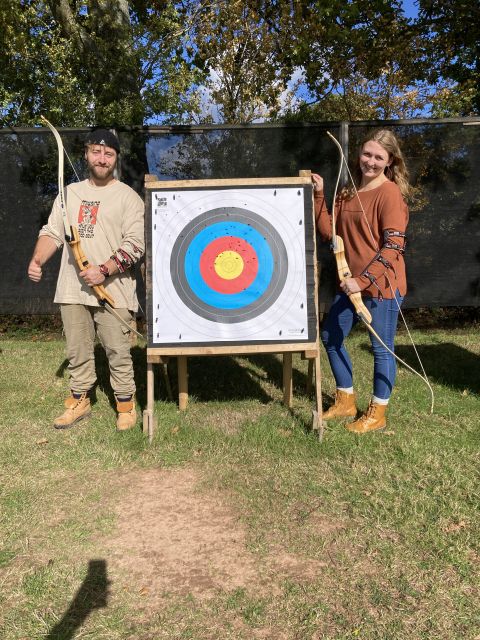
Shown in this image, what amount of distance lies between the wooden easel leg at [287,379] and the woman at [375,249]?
299 millimetres

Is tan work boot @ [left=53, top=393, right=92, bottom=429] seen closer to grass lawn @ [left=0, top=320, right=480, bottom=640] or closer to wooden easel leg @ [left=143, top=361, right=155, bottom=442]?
grass lawn @ [left=0, top=320, right=480, bottom=640]

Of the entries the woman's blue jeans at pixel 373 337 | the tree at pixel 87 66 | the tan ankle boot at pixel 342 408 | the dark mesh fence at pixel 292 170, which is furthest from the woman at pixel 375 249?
the tree at pixel 87 66

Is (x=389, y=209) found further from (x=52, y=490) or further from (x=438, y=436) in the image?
(x=52, y=490)

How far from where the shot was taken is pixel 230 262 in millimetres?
3471

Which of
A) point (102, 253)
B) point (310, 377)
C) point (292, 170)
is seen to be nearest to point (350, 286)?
point (310, 377)

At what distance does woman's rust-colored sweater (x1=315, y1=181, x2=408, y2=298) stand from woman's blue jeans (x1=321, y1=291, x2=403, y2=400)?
94 millimetres

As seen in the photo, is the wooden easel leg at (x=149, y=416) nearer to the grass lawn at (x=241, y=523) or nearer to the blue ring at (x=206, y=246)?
the grass lawn at (x=241, y=523)

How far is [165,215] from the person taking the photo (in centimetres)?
340

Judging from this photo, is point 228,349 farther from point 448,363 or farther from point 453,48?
point 453,48

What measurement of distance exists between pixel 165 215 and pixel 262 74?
9.74m

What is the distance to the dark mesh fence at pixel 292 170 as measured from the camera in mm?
5383

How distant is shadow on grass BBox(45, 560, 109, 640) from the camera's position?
1.79 metres

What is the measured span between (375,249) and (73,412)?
7.40ft

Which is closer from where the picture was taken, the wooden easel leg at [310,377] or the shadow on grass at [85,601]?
the shadow on grass at [85,601]
